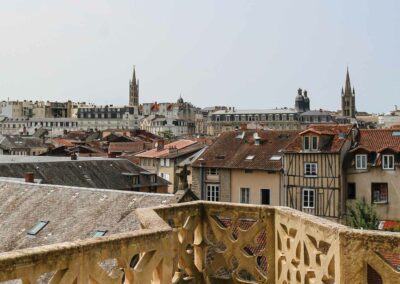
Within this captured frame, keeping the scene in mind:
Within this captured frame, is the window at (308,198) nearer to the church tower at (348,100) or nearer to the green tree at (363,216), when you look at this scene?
the green tree at (363,216)

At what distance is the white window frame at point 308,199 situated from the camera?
37.9 metres

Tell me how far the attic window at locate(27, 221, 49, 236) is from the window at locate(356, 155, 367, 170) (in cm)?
2384

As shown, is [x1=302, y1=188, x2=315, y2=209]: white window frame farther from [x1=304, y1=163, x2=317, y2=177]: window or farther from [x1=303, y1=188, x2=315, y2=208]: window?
[x1=304, y1=163, x2=317, y2=177]: window

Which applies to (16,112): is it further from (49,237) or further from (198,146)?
(49,237)

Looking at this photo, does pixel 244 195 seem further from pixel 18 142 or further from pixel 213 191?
pixel 18 142

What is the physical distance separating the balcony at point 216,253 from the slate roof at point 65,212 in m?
11.3

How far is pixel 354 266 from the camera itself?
15.4ft

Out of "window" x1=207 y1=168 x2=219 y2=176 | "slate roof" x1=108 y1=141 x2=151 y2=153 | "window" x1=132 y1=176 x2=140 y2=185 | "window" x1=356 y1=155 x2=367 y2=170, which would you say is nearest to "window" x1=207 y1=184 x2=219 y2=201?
"window" x1=207 y1=168 x2=219 y2=176

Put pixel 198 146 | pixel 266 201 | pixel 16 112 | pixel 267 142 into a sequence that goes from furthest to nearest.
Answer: pixel 16 112 → pixel 198 146 → pixel 267 142 → pixel 266 201

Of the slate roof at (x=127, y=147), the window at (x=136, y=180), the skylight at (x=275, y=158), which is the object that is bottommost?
the window at (x=136, y=180)

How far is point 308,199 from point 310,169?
2.20m

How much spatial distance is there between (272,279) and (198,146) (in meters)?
60.5

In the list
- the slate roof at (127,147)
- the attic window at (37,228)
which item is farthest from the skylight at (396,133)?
the slate roof at (127,147)

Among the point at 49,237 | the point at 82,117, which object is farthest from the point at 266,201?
the point at 82,117
